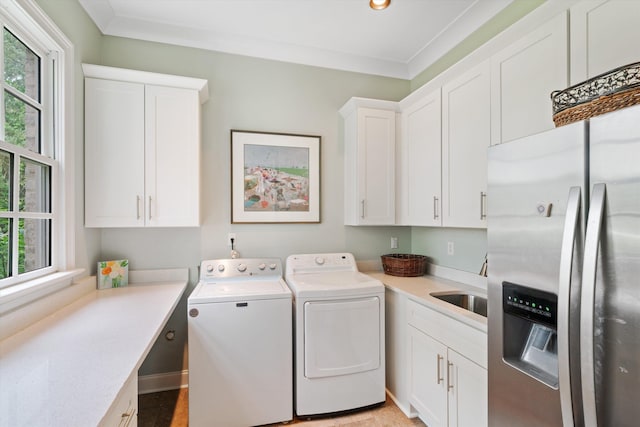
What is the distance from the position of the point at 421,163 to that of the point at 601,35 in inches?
50.0

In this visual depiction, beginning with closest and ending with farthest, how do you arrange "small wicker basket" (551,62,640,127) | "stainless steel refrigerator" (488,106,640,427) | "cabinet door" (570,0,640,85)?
"stainless steel refrigerator" (488,106,640,427) → "small wicker basket" (551,62,640,127) → "cabinet door" (570,0,640,85)

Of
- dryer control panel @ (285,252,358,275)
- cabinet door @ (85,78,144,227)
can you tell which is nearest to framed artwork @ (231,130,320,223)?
dryer control panel @ (285,252,358,275)

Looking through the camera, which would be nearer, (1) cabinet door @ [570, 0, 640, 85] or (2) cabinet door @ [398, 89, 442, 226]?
(1) cabinet door @ [570, 0, 640, 85]

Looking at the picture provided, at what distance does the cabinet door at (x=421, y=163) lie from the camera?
223 cm

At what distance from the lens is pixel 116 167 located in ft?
6.88

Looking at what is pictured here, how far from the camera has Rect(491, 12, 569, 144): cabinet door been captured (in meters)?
1.40

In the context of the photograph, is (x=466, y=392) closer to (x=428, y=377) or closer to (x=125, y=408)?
(x=428, y=377)

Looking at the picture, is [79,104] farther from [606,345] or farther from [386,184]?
[606,345]

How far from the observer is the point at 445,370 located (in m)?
1.73

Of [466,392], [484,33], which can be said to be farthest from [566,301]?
[484,33]

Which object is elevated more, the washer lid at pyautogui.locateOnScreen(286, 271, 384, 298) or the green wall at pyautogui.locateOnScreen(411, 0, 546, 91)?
the green wall at pyautogui.locateOnScreen(411, 0, 546, 91)

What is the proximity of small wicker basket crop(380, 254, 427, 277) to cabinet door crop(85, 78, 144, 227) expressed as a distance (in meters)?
2.01

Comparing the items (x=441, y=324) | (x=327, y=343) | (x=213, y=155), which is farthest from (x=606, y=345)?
(x=213, y=155)

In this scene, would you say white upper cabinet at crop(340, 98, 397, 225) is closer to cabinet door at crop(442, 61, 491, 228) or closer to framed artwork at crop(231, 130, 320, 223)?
framed artwork at crop(231, 130, 320, 223)
